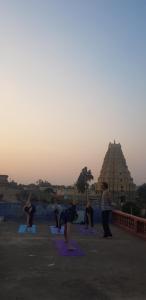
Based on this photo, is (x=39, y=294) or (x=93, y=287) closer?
(x=39, y=294)

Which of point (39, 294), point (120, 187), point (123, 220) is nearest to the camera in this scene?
point (39, 294)

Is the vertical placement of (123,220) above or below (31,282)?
above

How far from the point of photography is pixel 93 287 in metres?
8.40

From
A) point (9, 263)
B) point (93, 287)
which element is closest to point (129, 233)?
point (9, 263)

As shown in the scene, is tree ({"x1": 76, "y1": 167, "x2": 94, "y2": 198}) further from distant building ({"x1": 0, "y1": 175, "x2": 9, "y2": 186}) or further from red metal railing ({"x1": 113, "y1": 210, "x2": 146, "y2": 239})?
red metal railing ({"x1": 113, "y1": 210, "x2": 146, "y2": 239})

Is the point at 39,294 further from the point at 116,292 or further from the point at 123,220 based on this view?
the point at 123,220

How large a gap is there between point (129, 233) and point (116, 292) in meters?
10.6

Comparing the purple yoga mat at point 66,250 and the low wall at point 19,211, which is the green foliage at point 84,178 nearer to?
the low wall at point 19,211

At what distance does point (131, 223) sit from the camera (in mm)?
19562

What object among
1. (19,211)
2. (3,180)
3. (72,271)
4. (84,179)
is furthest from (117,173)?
(72,271)

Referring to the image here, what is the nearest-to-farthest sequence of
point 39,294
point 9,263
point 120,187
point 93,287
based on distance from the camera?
1. point 39,294
2. point 93,287
3. point 9,263
4. point 120,187

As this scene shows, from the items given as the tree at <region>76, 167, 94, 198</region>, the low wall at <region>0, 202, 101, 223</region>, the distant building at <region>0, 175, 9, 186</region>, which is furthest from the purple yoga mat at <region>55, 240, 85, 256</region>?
the tree at <region>76, 167, 94, 198</region>

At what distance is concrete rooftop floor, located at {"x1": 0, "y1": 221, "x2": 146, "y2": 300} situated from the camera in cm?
791

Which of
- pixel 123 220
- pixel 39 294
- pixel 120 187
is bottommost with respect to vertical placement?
pixel 39 294
